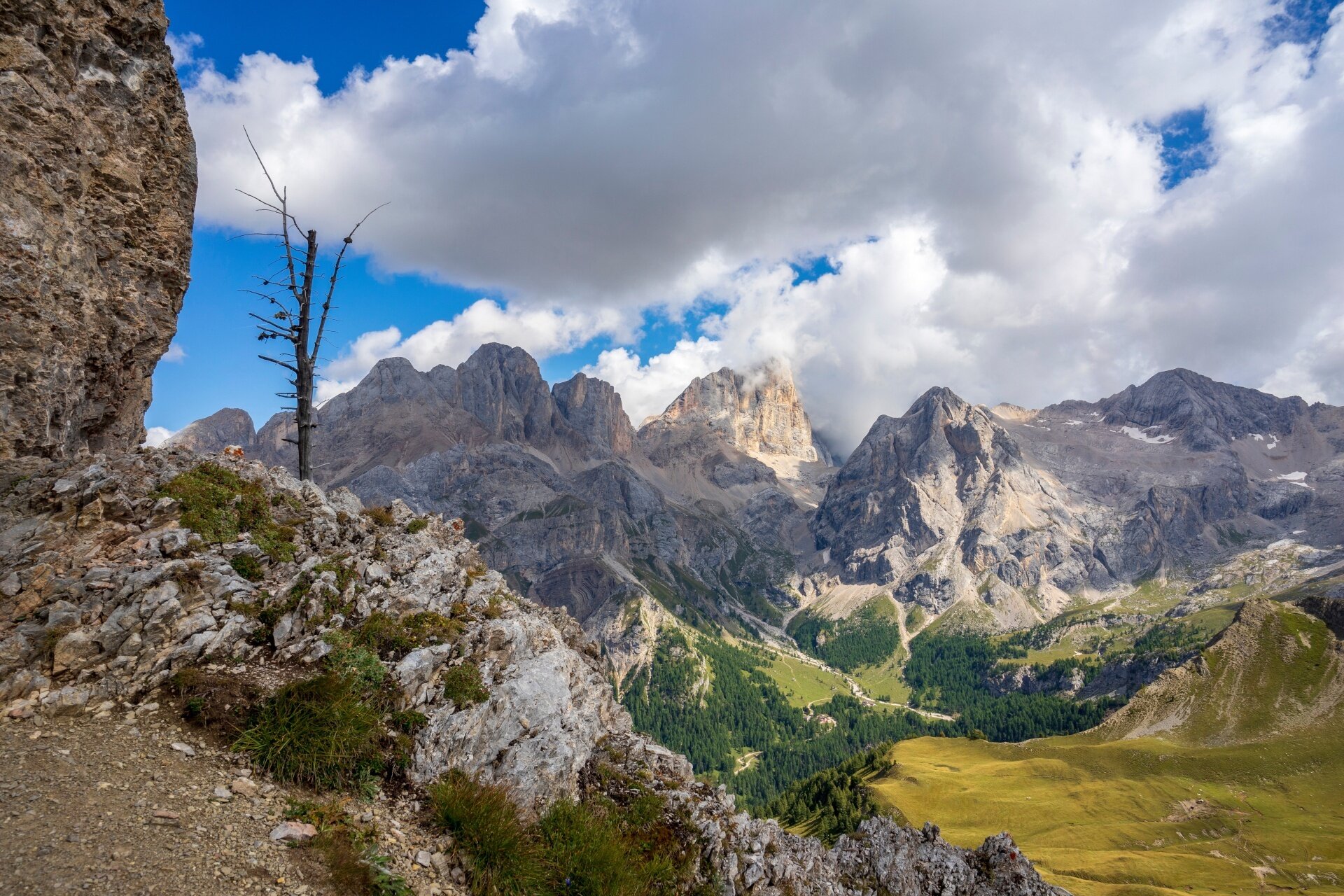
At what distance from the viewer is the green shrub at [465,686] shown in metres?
14.0

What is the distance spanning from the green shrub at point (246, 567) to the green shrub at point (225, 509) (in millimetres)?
519

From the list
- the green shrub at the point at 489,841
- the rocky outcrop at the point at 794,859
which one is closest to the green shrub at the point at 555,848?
the green shrub at the point at 489,841

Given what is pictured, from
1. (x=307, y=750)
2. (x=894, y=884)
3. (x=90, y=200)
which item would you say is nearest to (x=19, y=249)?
(x=90, y=200)

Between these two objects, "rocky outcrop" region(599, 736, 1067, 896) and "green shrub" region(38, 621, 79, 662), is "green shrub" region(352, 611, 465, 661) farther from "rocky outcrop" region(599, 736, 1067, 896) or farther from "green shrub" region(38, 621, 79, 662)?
"rocky outcrop" region(599, 736, 1067, 896)

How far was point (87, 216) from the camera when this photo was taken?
16047 millimetres

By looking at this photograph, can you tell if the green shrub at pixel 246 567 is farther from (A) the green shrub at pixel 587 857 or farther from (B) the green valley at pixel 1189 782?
(B) the green valley at pixel 1189 782

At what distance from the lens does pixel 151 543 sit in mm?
13141

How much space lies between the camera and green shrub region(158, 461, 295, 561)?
47.5 ft

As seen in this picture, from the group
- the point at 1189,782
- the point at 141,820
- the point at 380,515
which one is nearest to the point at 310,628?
the point at 141,820

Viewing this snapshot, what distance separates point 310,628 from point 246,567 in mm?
2451

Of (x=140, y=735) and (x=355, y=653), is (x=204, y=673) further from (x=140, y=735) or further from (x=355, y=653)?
(x=355, y=653)

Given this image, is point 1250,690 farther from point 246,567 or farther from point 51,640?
point 51,640

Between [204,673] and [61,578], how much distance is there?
3460mm

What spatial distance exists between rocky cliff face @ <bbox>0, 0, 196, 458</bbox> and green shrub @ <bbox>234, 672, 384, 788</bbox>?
10037mm
